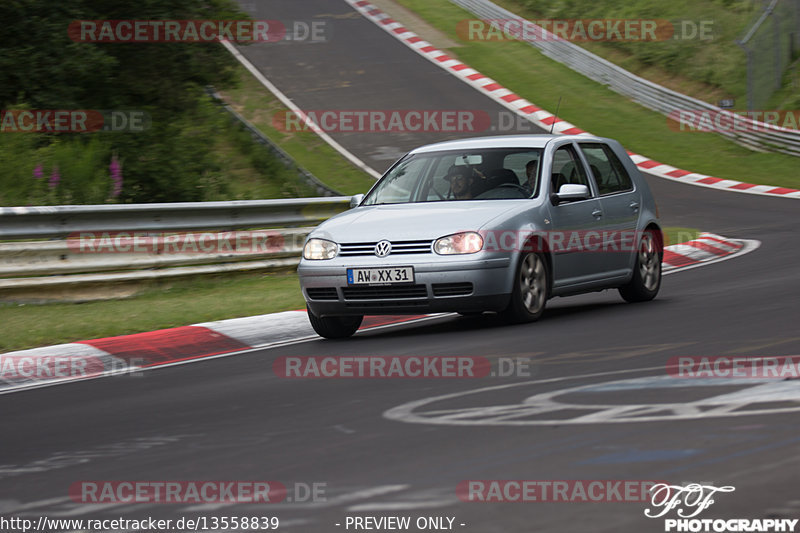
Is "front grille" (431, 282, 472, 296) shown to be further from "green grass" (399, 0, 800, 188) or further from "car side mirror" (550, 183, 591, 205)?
"green grass" (399, 0, 800, 188)

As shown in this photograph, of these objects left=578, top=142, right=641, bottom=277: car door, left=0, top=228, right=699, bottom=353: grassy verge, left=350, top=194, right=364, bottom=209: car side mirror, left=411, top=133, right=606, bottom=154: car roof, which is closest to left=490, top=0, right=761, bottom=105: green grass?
left=578, top=142, right=641, bottom=277: car door

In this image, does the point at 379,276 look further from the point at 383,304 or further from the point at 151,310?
the point at 151,310

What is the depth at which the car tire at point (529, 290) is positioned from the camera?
370 inches

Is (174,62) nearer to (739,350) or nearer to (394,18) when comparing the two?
(739,350)

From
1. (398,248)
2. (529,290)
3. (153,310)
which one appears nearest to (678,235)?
(529,290)

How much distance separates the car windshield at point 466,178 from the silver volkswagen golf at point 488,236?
12mm

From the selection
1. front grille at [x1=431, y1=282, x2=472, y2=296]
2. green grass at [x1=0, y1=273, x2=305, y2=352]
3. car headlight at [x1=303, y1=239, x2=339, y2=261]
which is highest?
car headlight at [x1=303, y1=239, x2=339, y2=261]

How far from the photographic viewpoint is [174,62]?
19.3m

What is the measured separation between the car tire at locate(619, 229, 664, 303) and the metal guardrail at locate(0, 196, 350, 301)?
185 inches

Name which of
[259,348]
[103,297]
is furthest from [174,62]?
[259,348]

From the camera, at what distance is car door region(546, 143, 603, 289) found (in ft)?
32.9

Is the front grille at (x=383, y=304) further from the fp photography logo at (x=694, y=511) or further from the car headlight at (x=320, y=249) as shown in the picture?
the fp photography logo at (x=694, y=511)

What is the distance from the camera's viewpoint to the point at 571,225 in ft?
33.7

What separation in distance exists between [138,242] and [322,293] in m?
4.05
